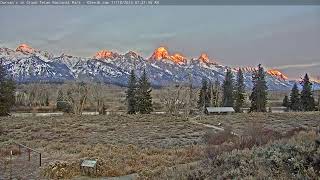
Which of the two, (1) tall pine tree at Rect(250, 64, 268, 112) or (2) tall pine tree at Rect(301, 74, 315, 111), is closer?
(2) tall pine tree at Rect(301, 74, 315, 111)

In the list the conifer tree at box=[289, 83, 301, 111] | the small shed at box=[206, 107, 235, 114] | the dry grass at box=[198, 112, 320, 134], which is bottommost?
the dry grass at box=[198, 112, 320, 134]

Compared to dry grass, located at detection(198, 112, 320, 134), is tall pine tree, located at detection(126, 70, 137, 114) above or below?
above

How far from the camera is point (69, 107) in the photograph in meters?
76.9

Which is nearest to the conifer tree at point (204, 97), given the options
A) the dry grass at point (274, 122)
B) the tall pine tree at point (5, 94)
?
the dry grass at point (274, 122)

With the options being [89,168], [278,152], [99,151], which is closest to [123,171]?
[89,168]

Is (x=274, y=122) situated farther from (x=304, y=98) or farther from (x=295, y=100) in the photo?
(x=295, y=100)

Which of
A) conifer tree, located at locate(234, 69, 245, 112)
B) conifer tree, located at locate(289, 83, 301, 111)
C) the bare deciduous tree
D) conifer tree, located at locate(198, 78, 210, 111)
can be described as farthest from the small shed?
the bare deciduous tree

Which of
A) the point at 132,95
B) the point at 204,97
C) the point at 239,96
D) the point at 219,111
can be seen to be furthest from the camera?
the point at 204,97

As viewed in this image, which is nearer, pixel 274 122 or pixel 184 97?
pixel 274 122

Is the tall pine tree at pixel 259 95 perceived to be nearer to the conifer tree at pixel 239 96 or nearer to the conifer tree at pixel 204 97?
the conifer tree at pixel 239 96

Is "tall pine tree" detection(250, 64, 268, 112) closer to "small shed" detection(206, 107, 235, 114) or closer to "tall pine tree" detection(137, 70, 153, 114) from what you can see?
"small shed" detection(206, 107, 235, 114)

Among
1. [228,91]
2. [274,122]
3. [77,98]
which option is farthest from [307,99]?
[77,98]

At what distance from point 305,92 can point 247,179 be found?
68.4 metres

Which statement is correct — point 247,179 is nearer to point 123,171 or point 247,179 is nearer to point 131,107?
point 123,171
